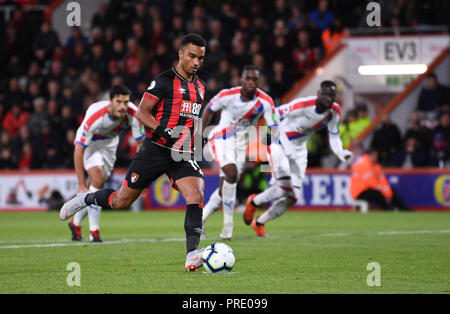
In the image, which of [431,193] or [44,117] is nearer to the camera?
[431,193]

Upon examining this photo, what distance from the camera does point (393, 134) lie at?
1998cm

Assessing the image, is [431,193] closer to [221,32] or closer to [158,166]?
[221,32]

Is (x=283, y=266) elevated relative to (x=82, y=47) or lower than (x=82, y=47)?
lower

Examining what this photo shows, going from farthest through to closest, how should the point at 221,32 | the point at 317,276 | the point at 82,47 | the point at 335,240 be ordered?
the point at 82,47, the point at 221,32, the point at 335,240, the point at 317,276

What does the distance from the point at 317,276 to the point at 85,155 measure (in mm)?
5444

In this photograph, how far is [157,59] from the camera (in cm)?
2283

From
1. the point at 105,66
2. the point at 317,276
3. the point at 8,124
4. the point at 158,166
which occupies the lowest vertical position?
the point at 317,276

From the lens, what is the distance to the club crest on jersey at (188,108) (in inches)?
326

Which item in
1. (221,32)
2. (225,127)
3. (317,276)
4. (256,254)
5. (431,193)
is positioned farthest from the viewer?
(221,32)

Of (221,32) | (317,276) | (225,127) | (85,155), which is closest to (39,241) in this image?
(85,155)

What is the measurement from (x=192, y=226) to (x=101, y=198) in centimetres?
138

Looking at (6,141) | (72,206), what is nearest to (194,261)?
(72,206)

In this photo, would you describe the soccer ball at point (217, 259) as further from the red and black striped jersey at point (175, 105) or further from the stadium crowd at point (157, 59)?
the stadium crowd at point (157, 59)

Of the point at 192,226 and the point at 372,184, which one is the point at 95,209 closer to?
the point at 192,226
